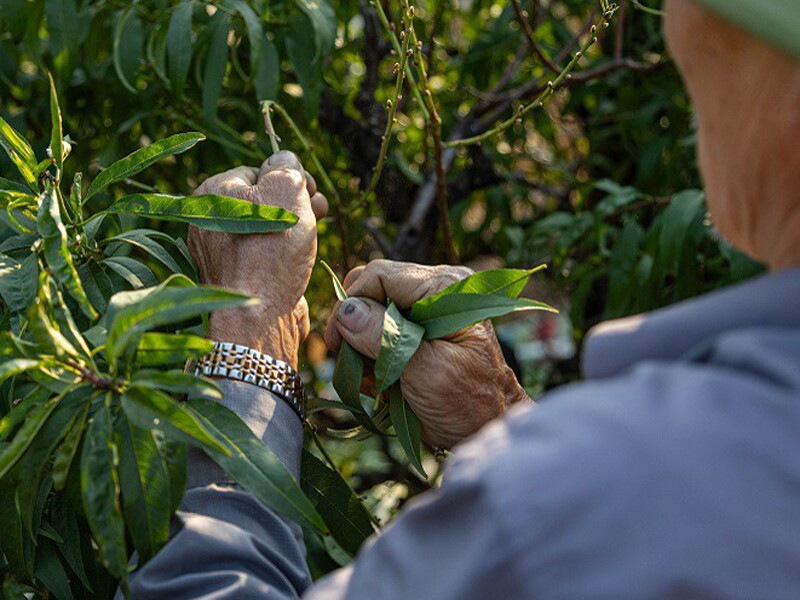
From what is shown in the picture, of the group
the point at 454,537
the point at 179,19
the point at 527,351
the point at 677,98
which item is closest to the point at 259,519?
the point at 454,537

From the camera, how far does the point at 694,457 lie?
0.52 meters

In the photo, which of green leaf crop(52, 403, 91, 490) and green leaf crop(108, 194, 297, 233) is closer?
green leaf crop(52, 403, 91, 490)

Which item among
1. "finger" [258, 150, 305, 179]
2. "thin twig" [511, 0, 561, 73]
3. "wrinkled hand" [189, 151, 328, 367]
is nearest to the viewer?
"wrinkled hand" [189, 151, 328, 367]

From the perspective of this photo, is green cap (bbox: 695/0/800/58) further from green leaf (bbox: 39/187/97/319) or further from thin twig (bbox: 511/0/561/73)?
thin twig (bbox: 511/0/561/73)

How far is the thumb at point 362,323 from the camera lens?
3.24ft

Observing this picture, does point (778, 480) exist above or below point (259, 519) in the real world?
above

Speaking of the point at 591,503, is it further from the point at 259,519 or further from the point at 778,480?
the point at 259,519

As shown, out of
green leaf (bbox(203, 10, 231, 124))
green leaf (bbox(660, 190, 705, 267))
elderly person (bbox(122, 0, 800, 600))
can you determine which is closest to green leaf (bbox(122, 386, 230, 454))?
elderly person (bbox(122, 0, 800, 600))

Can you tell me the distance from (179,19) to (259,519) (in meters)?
0.67

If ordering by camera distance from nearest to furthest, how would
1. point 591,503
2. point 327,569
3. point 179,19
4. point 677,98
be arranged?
point 591,503 → point 327,569 → point 179,19 → point 677,98

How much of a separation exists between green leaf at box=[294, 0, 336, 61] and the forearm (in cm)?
53

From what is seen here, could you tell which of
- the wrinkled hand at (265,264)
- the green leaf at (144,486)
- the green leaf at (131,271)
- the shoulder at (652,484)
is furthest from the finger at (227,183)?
the shoulder at (652,484)

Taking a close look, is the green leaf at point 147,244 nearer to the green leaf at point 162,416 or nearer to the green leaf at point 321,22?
the green leaf at point 162,416

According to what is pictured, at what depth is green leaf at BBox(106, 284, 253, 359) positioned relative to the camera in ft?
2.33
